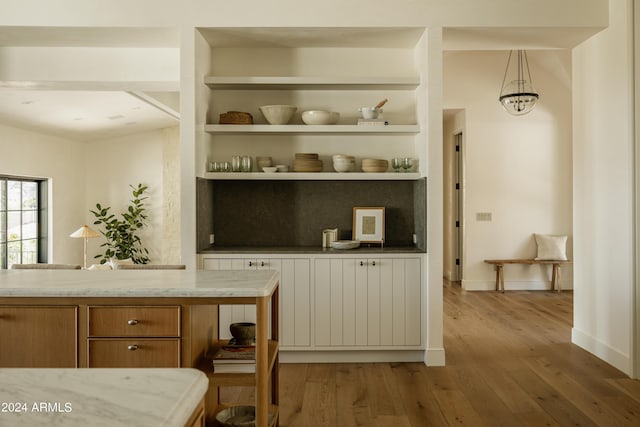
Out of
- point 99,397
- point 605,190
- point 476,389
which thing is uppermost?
point 605,190

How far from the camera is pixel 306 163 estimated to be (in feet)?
14.6

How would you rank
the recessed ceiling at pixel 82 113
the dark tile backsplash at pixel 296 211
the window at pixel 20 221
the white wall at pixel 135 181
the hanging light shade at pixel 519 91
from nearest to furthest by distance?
1. the dark tile backsplash at pixel 296 211
2. the recessed ceiling at pixel 82 113
3. the hanging light shade at pixel 519 91
4. the window at pixel 20 221
5. the white wall at pixel 135 181

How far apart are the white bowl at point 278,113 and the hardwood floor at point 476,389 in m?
1.96

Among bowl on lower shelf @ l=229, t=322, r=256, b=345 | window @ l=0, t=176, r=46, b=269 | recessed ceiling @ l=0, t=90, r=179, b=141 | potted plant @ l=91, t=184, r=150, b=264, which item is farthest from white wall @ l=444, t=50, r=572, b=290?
window @ l=0, t=176, r=46, b=269

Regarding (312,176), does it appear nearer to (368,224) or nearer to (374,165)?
(374,165)

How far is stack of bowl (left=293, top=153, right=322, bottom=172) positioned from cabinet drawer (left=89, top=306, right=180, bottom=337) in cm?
229

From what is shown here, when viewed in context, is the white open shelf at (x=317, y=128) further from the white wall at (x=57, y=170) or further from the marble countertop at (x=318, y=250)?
the white wall at (x=57, y=170)

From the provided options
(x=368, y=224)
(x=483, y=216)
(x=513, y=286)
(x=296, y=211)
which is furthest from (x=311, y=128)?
(x=513, y=286)

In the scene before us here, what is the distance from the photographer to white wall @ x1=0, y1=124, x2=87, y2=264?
289 inches

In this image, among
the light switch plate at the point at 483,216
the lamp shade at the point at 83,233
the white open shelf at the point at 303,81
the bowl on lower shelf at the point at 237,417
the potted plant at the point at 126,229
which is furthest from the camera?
the potted plant at the point at 126,229

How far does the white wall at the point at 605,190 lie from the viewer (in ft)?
12.9

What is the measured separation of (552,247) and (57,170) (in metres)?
7.51

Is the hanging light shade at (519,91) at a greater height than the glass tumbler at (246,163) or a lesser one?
greater

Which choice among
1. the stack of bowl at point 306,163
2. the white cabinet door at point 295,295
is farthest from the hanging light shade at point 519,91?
the white cabinet door at point 295,295
